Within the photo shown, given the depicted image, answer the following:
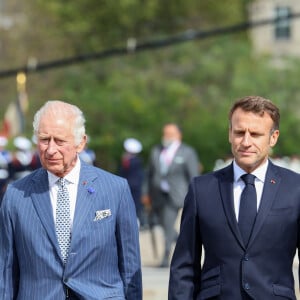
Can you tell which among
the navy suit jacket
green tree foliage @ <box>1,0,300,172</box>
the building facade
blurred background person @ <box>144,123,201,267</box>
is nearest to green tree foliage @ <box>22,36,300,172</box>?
green tree foliage @ <box>1,0,300,172</box>

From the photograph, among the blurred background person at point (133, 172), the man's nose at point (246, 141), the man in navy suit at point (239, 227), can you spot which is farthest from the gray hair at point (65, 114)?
the blurred background person at point (133, 172)

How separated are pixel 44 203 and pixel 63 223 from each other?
149mm

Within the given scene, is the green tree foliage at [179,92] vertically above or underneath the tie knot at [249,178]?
above

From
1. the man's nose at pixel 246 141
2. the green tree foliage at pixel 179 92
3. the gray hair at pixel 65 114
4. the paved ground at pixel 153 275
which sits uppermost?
the green tree foliage at pixel 179 92

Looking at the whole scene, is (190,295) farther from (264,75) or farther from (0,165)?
(264,75)

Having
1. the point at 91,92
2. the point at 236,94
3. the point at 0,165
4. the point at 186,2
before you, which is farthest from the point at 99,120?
the point at 0,165

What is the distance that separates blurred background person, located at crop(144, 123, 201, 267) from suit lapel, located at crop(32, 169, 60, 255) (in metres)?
8.47

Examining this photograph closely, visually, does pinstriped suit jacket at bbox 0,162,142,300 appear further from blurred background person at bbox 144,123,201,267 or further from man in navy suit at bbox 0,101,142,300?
blurred background person at bbox 144,123,201,267

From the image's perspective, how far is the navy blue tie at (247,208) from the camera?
5.94 metres

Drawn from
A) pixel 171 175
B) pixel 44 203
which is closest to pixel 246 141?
pixel 44 203

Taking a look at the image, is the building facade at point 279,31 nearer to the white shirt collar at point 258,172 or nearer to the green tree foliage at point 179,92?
the green tree foliage at point 179,92

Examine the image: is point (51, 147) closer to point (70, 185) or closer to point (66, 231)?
point (70, 185)

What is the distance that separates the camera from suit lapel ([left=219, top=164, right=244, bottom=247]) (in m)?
5.93

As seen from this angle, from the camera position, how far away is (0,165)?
60.7ft
